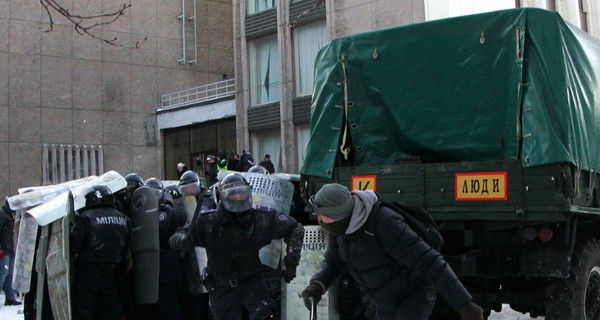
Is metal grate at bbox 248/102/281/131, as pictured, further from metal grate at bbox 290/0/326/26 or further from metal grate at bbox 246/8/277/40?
metal grate at bbox 290/0/326/26

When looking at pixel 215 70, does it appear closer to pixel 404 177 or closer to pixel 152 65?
pixel 152 65

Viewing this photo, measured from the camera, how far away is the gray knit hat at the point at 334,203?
15.1ft

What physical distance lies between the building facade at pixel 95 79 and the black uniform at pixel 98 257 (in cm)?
1834

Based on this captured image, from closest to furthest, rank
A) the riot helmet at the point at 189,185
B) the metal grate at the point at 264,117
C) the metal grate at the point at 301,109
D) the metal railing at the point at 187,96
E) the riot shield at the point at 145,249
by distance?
the riot shield at the point at 145,249 < the riot helmet at the point at 189,185 < the metal grate at the point at 301,109 < the metal grate at the point at 264,117 < the metal railing at the point at 187,96

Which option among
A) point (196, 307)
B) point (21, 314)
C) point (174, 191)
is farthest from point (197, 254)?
point (21, 314)

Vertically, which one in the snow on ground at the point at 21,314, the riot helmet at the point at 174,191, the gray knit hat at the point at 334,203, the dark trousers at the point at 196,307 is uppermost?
the riot helmet at the point at 174,191

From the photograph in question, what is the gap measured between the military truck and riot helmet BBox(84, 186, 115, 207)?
2062 millimetres

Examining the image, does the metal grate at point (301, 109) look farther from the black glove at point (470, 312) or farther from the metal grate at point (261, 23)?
the black glove at point (470, 312)

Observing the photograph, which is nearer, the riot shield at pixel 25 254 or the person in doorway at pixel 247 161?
the riot shield at pixel 25 254

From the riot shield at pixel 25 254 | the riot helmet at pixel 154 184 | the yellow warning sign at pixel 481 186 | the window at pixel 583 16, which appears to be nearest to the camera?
the yellow warning sign at pixel 481 186

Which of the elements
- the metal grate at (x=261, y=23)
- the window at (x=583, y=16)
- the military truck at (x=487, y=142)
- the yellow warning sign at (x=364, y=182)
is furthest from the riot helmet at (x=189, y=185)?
the window at (x=583, y=16)

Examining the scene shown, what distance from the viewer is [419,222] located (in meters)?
4.87

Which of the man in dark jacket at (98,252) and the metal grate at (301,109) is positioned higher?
the metal grate at (301,109)

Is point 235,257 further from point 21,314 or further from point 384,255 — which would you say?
point 21,314
